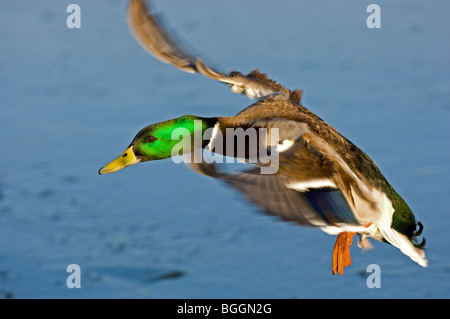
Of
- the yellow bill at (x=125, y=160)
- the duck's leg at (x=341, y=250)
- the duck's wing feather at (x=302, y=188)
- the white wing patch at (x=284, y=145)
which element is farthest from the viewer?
the yellow bill at (x=125, y=160)

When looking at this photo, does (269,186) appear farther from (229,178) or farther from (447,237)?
(447,237)

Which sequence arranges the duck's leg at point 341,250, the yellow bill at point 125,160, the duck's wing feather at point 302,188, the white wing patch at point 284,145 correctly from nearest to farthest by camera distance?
1. the duck's wing feather at point 302,188
2. the white wing patch at point 284,145
3. the duck's leg at point 341,250
4. the yellow bill at point 125,160

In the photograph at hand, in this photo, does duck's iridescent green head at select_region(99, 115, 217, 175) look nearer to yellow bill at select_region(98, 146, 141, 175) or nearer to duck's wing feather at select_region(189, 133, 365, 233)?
yellow bill at select_region(98, 146, 141, 175)

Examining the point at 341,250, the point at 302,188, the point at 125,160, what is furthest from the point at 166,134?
the point at 341,250

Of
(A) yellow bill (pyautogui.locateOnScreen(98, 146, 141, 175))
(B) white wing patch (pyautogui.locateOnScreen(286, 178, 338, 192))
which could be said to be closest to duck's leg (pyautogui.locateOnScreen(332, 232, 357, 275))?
(B) white wing patch (pyautogui.locateOnScreen(286, 178, 338, 192))

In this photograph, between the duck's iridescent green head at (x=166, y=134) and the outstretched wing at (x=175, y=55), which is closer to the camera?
the duck's iridescent green head at (x=166, y=134)

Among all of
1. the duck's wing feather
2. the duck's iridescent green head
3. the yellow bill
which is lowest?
the duck's wing feather

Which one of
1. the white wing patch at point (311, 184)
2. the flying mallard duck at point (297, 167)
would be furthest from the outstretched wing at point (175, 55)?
the white wing patch at point (311, 184)

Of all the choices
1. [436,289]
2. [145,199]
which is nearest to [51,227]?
[145,199]

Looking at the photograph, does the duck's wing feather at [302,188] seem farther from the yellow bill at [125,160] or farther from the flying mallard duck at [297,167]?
the yellow bill at [125,160]

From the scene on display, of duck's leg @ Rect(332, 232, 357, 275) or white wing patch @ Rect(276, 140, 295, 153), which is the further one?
duck's leg @ Rect(332, 232, 357, 275)

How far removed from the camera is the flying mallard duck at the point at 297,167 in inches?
119

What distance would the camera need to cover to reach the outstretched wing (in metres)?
3.64

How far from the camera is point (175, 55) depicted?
3766mm
